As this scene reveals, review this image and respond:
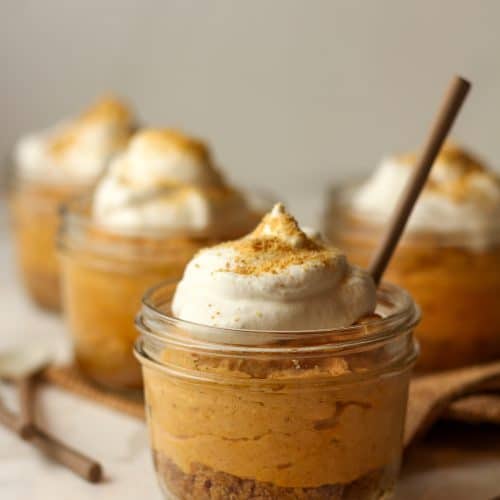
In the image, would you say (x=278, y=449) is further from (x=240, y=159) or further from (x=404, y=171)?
(x=240, y=159)

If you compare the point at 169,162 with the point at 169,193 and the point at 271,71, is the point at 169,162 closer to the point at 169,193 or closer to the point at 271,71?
the point at 169,193

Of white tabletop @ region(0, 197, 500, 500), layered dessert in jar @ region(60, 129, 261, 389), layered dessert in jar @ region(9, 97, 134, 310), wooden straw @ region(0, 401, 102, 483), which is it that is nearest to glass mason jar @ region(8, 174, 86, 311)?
layered dessert in jar @ region(9, 97, 134, 310)

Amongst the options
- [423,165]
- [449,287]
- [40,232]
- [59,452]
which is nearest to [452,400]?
[449,287]

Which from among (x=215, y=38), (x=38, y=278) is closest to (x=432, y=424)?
(x=38, y=278)

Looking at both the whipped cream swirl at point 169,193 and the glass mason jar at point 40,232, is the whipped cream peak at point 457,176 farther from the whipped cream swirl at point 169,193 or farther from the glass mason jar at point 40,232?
the glass mason jar at point 40,232

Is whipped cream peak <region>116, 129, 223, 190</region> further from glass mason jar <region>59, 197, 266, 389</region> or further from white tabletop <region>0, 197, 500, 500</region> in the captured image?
white tabletop <region>0, 197, 500, 500</region>
